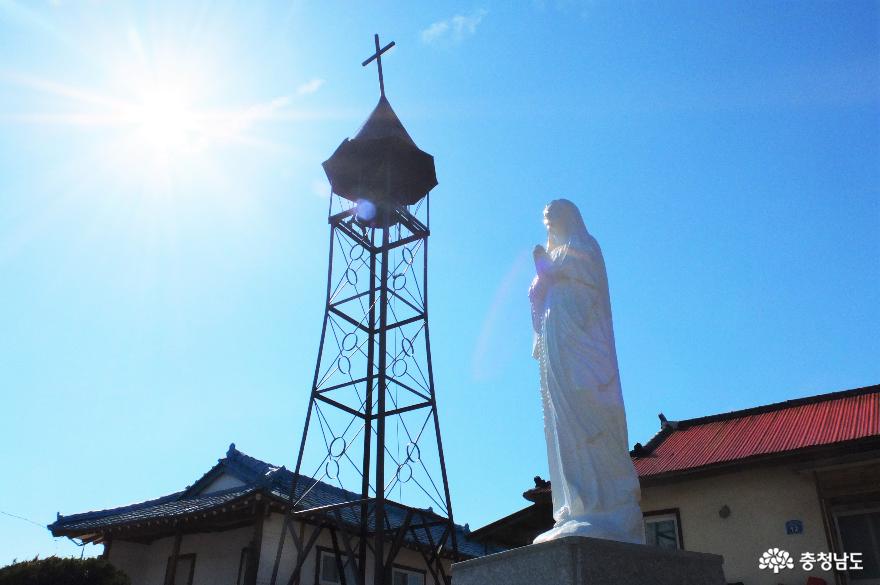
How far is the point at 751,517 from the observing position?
11.7 m

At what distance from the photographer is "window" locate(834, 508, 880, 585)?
10.9 m

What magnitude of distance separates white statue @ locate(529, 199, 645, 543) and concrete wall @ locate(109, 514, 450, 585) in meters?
10.4

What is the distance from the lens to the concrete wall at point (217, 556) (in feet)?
48.3

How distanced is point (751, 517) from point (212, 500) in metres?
10.8

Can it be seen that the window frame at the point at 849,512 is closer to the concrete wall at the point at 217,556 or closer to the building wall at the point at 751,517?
the building wall at the point at 751,517

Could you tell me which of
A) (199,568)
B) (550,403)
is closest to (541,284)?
(550,403)

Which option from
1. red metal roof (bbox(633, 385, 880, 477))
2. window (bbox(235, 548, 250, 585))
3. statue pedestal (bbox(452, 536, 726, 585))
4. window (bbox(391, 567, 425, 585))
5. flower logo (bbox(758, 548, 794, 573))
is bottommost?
statue pedestal (bbox(452, 536, 726, 585))

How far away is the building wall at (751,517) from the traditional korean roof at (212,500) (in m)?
5.12

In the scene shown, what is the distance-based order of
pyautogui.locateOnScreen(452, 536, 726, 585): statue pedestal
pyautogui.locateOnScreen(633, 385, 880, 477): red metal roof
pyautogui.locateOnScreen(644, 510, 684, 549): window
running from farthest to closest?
pyautogui.locateOnScreen(644, 510, 684, 549): window, pyautogui.locateOnScreen(633, 385, 880, 477): red metal roof, pyautogui.locateOnScreen(452, 536, 726, 585): statue pedestal

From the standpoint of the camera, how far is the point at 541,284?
6.11 m

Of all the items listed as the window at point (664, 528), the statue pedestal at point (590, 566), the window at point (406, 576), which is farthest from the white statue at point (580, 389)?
the window at point (406, 576)

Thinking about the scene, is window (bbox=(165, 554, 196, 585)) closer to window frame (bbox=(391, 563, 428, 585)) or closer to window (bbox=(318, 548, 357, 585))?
window (bbox=(318, 548, 357, 585))

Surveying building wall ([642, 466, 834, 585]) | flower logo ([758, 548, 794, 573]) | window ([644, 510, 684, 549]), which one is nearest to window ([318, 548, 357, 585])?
window ([644, 510, 684, 549])

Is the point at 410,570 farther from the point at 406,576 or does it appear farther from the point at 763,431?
the point at 763,431
